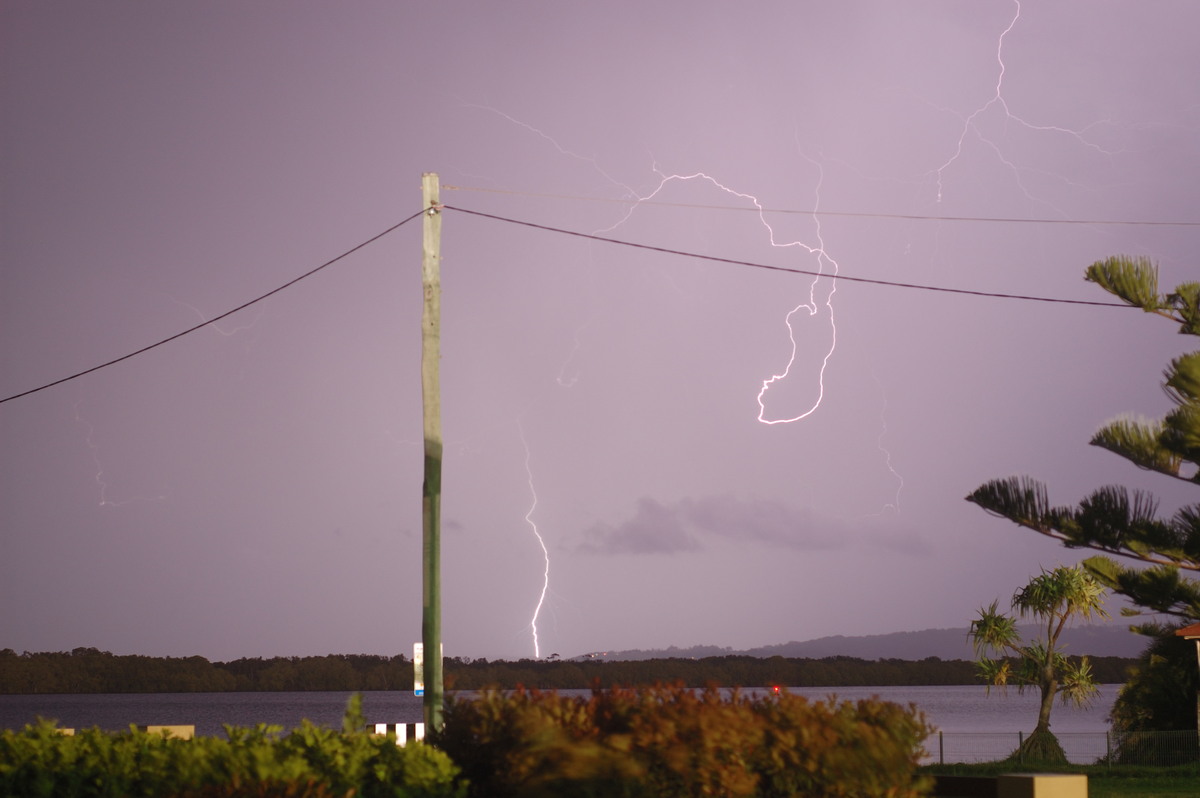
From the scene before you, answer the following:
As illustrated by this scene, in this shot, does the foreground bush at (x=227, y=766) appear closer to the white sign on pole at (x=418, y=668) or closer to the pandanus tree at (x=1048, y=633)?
the white sign on pole at (x=418, y=668)

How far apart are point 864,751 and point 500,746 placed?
2.47 meters

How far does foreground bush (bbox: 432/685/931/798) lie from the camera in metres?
7.94

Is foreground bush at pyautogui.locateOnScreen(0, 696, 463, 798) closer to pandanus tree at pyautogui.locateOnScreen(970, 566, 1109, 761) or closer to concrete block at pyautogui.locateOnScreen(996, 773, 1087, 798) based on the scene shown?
concrete block at pyautogui.locateOnScreen(996, 773, 1087, 798)

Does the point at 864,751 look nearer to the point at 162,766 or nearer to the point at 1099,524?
the point at 162,766

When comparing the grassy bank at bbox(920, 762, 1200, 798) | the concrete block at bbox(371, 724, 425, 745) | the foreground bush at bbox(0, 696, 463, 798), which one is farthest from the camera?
the grassy bank at bbox(920, 762, 1200, 798)

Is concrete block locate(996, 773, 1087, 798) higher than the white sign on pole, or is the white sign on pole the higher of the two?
the white sign on pole

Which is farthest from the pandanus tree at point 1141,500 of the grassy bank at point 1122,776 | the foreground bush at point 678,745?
the foreground bush at point 678,745

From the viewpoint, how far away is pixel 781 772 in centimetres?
836

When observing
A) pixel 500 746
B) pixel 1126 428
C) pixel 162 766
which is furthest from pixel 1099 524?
pixel 162 766

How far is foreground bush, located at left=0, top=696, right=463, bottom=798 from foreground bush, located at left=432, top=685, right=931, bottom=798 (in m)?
0.37

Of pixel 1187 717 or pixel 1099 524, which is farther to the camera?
pixel 1187 717

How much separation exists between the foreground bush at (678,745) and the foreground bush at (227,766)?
372 millimetres

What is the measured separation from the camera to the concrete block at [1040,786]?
934cm

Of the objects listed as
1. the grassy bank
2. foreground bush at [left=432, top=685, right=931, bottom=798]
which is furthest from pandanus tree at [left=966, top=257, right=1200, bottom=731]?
foreground bush at [left=432, top=685, right=931, bottom=798]
